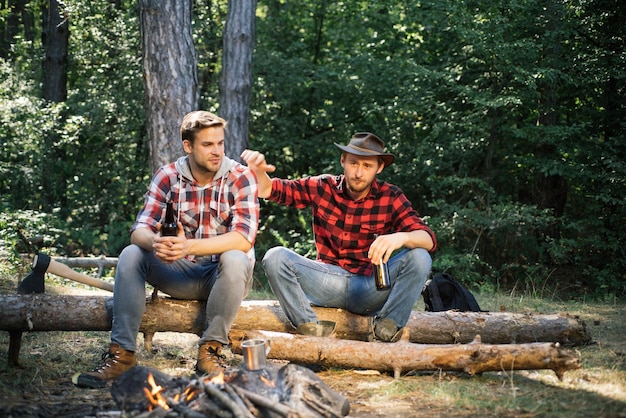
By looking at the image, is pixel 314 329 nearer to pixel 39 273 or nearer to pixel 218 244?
pixel 218 244

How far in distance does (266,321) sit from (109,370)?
1.20 meters

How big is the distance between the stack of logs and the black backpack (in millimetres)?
331

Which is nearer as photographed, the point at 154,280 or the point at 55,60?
the point at 154,280

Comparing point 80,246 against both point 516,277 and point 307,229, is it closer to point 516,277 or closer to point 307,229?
point 307,229

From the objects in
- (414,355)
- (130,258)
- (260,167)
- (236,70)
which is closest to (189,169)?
(260,167)

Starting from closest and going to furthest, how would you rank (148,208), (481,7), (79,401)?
(79,401), (148,208), (481,7)

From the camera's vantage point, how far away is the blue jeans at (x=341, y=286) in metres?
4.58

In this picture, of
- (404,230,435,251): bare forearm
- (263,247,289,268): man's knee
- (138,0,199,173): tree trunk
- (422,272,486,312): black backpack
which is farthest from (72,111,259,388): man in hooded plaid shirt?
(138,0,199,173): tree trunk

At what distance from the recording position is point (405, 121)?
11.0 meters

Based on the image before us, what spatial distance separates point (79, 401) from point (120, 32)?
9525 millimetres

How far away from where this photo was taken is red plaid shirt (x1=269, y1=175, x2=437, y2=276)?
4.84 metres

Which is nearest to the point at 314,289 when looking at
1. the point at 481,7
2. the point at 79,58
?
the point at 481,7

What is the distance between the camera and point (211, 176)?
461 cm

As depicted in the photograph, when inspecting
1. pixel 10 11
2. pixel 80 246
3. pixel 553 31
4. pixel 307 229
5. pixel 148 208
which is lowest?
pixel 80 246
